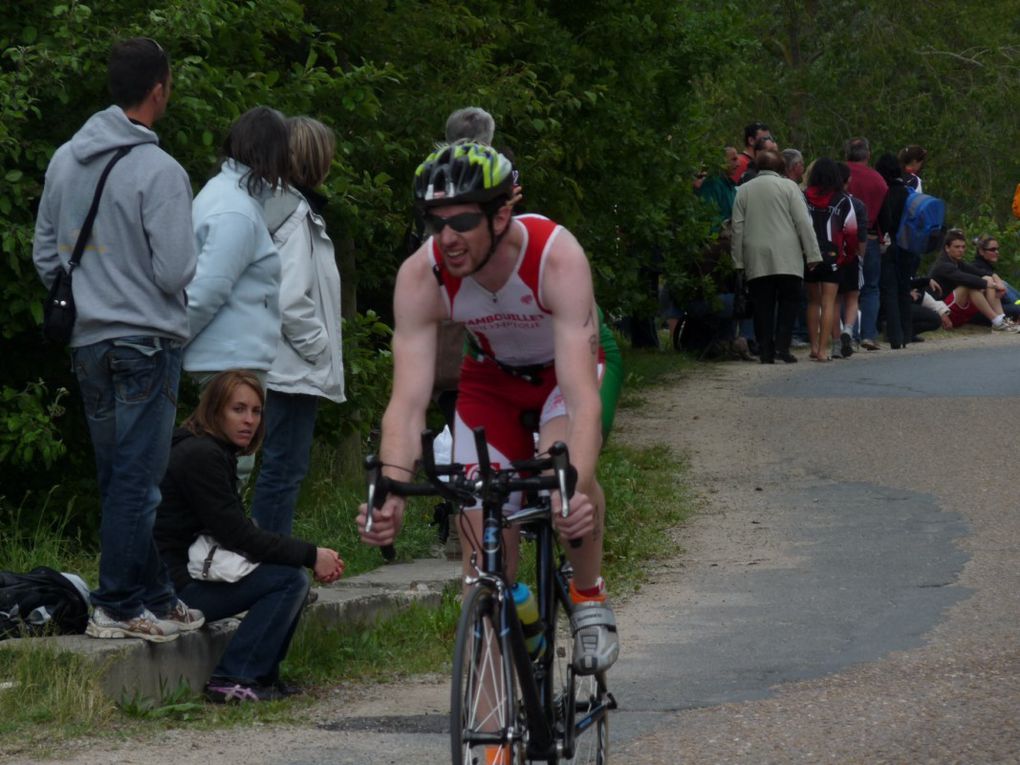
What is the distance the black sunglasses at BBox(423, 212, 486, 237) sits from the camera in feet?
15.2

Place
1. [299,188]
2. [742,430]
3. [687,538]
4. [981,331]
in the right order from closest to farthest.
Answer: [299,188], [687,538], [742,430], [981,331]

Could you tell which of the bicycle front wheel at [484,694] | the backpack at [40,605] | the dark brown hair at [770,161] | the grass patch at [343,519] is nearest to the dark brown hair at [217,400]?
the backpack at [40,605]

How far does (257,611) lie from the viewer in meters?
6.65

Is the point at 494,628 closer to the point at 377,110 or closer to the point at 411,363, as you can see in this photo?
the point at 411,363

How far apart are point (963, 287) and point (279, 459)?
17686 mm

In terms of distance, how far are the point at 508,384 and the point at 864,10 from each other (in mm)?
31618

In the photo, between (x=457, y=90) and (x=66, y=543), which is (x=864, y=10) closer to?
(x=457, y=90)

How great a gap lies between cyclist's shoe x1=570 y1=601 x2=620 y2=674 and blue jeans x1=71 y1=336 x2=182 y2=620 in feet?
6.08

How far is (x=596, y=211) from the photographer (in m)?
15.8

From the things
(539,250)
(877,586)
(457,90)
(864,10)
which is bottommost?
(877,586)

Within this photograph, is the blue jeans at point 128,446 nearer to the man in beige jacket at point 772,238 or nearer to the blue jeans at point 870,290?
the man in beige jacket at point 772,238

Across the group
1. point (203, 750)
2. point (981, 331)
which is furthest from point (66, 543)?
point (981, 331)

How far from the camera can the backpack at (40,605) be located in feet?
21.2

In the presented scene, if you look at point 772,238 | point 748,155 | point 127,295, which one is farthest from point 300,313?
point 748,155
